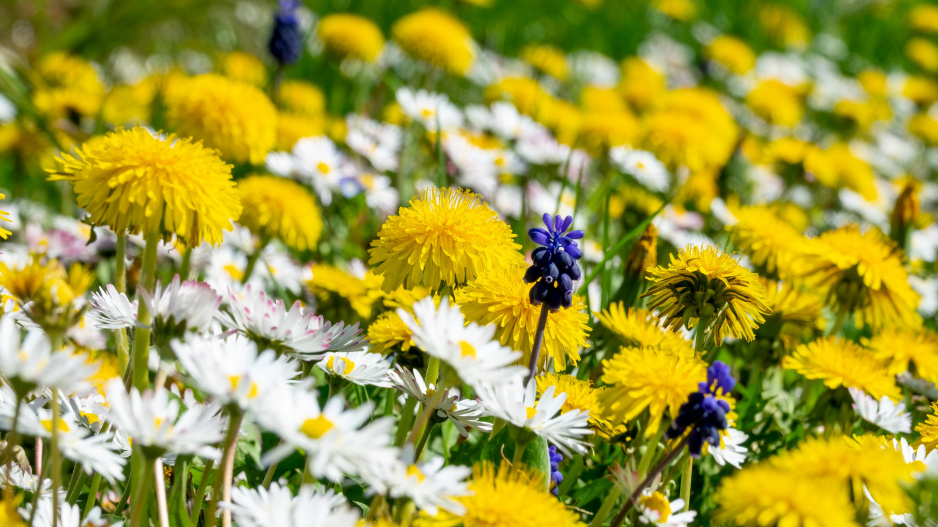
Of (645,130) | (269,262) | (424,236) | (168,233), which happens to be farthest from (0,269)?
(645,130)

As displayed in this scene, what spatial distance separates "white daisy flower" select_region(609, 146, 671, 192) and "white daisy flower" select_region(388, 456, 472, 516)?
2689 mm

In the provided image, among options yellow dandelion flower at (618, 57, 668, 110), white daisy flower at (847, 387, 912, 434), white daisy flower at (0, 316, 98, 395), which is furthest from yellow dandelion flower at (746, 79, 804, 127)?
white daisy flower at (0, 316, 98, 395)

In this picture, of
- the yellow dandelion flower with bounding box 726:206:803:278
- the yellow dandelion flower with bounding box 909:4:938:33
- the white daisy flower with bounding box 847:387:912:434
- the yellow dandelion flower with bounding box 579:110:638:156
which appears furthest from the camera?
the yellow dandelion flower with bounding box 909:4:938:33

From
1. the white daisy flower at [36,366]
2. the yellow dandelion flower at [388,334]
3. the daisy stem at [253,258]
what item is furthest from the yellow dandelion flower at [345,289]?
the white daisy flower at [36,366]

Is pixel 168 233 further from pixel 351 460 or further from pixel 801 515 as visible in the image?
pixel 801 515

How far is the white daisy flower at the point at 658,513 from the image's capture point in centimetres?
129

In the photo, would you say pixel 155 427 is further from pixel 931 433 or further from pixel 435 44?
pixel 435 44

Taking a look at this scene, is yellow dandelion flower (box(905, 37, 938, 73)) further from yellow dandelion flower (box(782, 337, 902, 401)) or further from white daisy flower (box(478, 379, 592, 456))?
white daisy flower (box(478, 379, 592, 456))

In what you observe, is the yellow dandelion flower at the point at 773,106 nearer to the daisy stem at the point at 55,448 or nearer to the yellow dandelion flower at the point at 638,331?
the yellow dandelion flower at the point at 638,331

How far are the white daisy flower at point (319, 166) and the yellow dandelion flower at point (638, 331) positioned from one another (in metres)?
1.51

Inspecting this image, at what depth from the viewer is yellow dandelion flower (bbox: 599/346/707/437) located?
1331 millimetres

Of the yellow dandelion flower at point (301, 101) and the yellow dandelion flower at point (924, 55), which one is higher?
the yellow dandelion flower at point (924, 55)

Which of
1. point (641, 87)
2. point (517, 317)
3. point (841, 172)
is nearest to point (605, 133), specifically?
point (641, 87)

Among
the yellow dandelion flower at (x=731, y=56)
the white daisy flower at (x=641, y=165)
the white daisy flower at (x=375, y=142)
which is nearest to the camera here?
the white daisy flower at (x=375, y=142)
